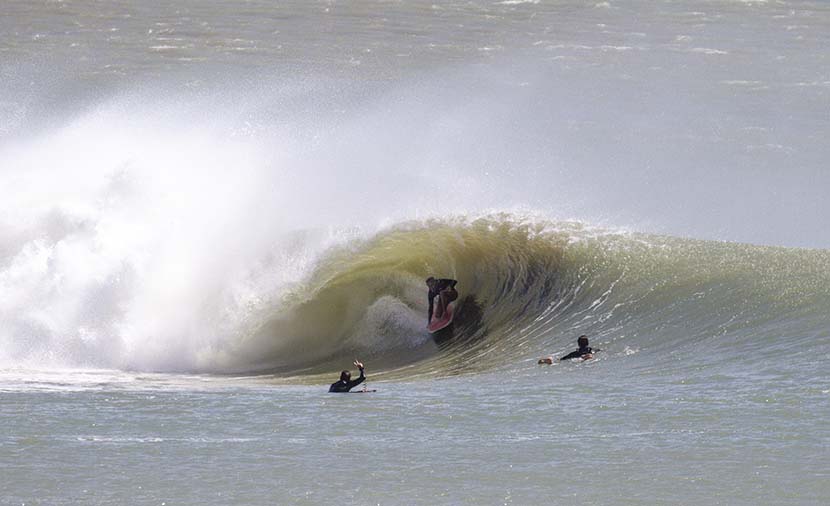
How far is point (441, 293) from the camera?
21.4 metres

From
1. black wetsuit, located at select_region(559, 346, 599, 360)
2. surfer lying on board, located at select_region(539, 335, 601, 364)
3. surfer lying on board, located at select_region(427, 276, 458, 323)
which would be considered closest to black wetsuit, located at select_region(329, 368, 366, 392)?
surfer lying on board, located at select_region(539, 335, 601, 364)

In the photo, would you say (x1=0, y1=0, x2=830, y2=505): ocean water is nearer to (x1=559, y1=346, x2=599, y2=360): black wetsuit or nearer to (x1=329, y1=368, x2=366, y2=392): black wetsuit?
(x1=559, y1=346, x2=599, y2=360): black wetsuit

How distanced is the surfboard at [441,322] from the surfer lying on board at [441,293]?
0.22 feet

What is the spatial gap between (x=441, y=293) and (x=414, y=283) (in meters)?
0.67

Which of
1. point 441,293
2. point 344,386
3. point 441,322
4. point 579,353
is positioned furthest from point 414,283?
point 344,386

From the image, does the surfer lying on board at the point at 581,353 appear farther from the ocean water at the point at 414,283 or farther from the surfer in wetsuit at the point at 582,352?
the ocean water at the point at 414,283

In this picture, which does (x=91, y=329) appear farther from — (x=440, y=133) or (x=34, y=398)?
(x=440, y=133)

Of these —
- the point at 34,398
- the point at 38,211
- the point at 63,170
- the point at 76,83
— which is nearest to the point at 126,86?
the point at 76,83

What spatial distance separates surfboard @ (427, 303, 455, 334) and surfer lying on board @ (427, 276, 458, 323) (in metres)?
0.07

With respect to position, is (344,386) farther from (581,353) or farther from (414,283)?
(414,283)

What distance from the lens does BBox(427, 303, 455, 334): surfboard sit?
2064cm

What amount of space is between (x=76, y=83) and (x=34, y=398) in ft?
113

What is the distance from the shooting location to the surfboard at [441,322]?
2064 cm

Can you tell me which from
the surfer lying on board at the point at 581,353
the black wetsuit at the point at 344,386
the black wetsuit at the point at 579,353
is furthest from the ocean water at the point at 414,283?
the black wetsuit at the point at 344,386
